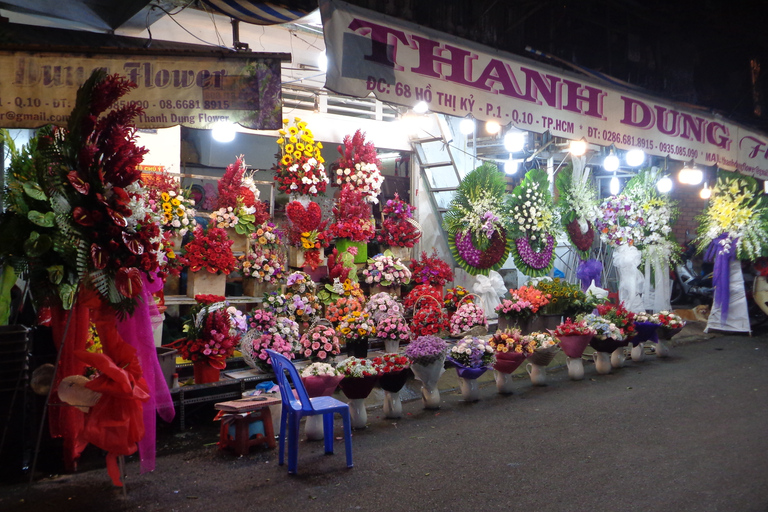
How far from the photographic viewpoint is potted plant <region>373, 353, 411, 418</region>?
600 cm

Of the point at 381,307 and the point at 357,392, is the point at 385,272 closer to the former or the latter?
the point at 381,307

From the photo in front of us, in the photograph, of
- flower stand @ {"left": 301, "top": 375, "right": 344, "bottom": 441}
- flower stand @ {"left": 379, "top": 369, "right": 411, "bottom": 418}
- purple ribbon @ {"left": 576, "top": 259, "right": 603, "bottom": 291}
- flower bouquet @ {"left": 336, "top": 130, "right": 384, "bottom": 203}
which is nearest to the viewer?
flower stand @ {"left": 301, "top": 375, "right": 344, "bottom": 441}

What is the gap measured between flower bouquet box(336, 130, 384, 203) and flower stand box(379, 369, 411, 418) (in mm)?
3092

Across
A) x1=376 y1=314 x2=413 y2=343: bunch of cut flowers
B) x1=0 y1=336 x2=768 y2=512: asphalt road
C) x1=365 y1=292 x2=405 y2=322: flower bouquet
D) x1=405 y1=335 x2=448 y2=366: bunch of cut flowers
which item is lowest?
x1=0 y1=336 x2=768 y2=512: asphalt road

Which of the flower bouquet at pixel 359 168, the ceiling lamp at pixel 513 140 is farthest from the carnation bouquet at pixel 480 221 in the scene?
the flower bouquet at pixel 359 168

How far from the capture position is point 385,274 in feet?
27.9

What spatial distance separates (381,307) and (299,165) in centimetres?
209

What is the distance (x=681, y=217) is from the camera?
49.5 feet

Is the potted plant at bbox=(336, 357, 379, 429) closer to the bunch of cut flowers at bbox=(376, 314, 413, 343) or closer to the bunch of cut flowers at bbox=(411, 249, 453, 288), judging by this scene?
the bunch of cut flowers at bbox=(376, 314, 413, 343)

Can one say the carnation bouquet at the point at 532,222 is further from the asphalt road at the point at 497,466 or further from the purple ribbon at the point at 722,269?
the purple ribbon at the point at 722,269

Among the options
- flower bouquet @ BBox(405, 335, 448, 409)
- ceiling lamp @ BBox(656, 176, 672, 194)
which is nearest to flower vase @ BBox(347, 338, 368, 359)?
flower bouquet @ BBox(405, 335, 448, 409)

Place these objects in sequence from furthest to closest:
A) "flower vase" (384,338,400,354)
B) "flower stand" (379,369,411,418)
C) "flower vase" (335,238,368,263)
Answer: "flower vase" (335,238,368,263)
"flower vase" (384,338,400,354)
"flower stand" (379,369,411,418)

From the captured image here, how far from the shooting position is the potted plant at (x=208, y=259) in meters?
7.12

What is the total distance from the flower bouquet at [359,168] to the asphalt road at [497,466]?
311 cm
